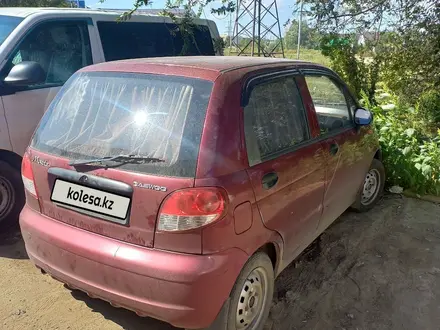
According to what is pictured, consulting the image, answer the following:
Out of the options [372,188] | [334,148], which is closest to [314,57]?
[372,188]

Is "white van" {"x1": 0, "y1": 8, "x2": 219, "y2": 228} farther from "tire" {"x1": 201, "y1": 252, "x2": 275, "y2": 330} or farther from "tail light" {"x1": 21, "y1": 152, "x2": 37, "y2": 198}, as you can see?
"tire" {"x1": 201, "y1": 252, "x2": 275, "y2": 330}

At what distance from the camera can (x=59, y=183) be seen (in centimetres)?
238

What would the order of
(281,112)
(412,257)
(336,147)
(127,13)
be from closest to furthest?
(281,112) < (336,147) < (412,257) < (127,13)

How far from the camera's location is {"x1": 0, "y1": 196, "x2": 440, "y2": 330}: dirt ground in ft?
9.03

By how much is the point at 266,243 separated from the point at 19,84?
264 centimetres

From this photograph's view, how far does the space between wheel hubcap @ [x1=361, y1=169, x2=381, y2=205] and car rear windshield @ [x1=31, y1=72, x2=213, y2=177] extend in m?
2.69

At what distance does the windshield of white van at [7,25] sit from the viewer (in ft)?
12.7

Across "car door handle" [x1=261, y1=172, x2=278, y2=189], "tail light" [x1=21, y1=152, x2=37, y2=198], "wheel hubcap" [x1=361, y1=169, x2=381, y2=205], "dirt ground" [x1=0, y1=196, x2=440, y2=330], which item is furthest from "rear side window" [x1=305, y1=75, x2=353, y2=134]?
"tail light" [x1=21, y1=152, x2=37, y2=198]

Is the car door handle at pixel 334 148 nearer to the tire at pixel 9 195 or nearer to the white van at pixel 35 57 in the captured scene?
the white van at pixel 35 57

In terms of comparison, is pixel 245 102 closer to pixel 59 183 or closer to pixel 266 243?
pixel 266 243

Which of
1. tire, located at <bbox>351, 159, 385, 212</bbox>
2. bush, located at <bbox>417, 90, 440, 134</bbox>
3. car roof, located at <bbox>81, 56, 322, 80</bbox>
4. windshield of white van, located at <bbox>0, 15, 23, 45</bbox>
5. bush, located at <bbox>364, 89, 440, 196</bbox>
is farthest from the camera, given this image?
bush, located at <bbox>417, 90, 440, 134</bbox>

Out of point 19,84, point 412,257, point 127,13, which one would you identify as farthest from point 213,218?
point 127,13

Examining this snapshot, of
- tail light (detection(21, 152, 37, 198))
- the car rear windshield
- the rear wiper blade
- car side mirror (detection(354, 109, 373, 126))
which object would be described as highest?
the car rear windshield

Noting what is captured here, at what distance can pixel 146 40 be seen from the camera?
5.08 metres
